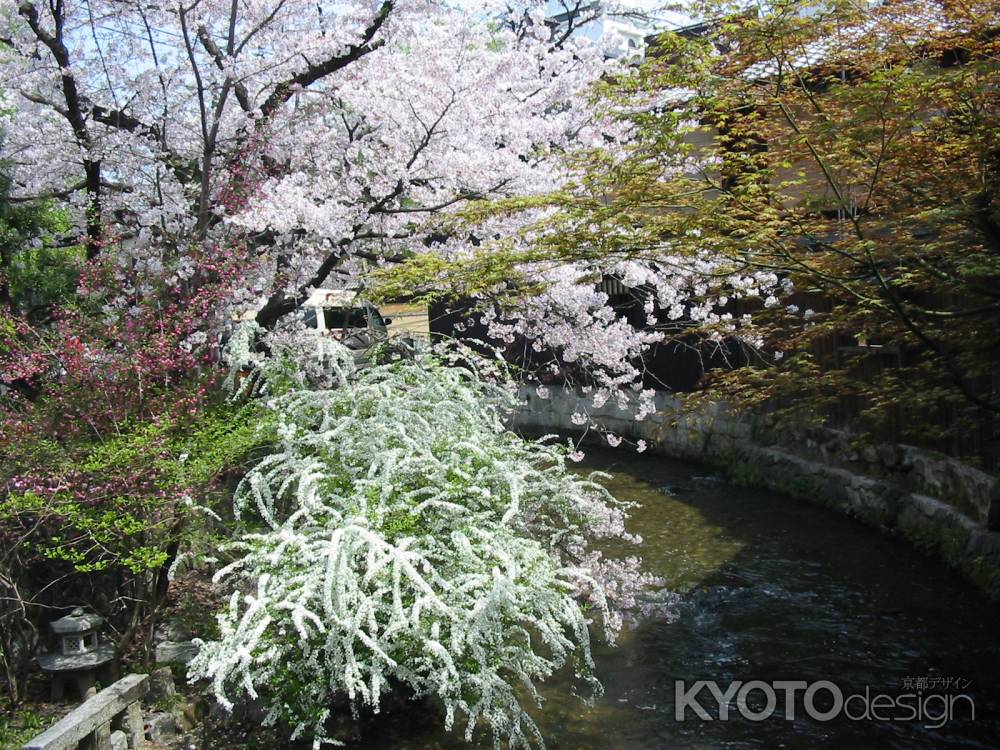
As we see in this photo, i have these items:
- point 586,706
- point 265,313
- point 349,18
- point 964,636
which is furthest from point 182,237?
point 964,636

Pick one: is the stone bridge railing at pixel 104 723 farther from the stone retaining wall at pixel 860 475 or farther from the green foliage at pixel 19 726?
the stone retaining wall at pixel 860 475

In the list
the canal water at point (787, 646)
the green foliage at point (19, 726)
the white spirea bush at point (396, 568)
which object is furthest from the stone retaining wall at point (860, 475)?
the green foliage at point (19, 726)

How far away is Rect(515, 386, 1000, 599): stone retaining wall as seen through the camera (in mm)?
8305

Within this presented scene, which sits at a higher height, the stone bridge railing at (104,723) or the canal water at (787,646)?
the stone bridge railing at (104,723)

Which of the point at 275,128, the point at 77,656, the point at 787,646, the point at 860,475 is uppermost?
the point at 275,128

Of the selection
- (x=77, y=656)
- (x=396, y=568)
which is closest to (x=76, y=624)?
(x=77, y=656)

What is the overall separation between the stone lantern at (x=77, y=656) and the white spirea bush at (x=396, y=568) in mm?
808

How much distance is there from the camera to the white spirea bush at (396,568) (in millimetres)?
4828

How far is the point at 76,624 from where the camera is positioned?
18.8 feet

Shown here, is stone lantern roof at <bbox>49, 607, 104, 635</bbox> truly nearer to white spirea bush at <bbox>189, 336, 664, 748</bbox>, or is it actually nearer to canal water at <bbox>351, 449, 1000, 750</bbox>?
white spirea bush at <bbox>189, 336, 664, 748</bbox>

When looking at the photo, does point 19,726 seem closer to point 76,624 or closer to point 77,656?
point 77,656

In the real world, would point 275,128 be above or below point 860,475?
above

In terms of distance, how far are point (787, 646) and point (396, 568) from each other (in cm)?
403

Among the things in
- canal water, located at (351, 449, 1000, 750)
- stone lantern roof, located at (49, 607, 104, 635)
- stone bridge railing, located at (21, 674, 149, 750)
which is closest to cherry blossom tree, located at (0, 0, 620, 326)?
stone lantern roof, located at (49, 607, 104, 635)
